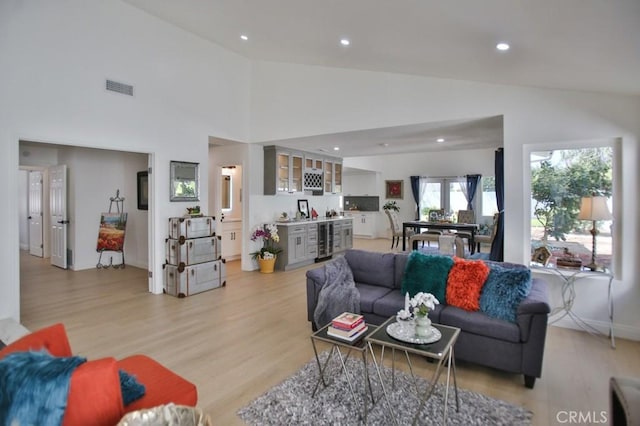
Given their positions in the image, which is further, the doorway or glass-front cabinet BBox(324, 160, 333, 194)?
glass-front cabinet BBox(324, 160, 333, 194)

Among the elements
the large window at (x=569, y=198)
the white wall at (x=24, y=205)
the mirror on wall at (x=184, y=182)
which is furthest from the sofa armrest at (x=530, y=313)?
the white wall at (x=24, y=205)

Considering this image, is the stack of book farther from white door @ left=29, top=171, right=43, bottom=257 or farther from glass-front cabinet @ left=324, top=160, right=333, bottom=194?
white door @ left=29, top=171, right=43, bottom=257

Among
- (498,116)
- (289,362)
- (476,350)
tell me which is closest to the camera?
(476,350)

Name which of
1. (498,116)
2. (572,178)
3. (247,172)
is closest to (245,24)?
(247,172)

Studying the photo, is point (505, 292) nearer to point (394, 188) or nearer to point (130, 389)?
point (130, 389)

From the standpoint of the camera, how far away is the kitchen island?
6699mm

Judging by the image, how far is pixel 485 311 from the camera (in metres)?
2.89

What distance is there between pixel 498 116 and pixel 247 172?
14.3 ft

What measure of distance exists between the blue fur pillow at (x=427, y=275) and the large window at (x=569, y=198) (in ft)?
5.07

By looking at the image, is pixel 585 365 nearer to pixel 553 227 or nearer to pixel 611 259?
pixel 611 259

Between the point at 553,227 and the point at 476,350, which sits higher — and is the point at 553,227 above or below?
above

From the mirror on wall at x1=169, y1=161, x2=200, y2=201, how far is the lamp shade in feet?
17.6

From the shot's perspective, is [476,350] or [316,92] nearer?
[476,350]

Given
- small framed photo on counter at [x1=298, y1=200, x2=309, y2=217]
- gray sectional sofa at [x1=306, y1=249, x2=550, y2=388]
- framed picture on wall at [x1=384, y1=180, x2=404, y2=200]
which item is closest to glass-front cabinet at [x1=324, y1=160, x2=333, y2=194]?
small framed photo on counter at [x1=298, y1=200, x2=309, y2=217]
